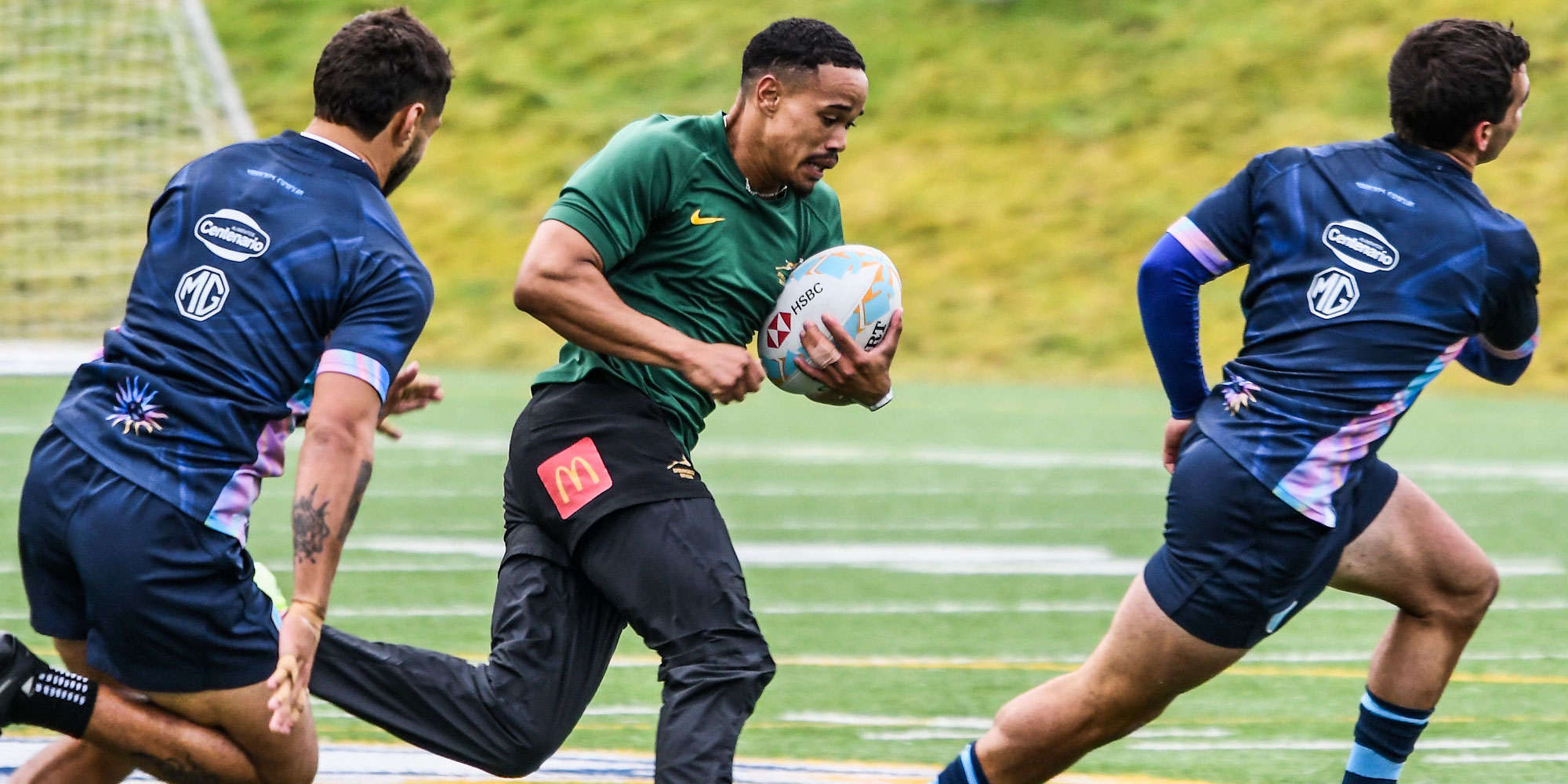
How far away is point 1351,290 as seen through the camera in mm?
4207

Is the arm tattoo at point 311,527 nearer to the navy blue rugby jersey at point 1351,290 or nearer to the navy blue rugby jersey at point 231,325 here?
the navy blue rugby jersey at point 231,325

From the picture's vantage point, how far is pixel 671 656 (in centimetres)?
421

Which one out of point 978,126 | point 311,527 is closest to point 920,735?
point 311,527

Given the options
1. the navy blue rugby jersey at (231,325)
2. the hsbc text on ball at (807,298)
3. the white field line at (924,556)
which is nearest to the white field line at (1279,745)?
the hsbc text on ball at (807,298)

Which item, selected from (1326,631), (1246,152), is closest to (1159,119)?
(1246,152)

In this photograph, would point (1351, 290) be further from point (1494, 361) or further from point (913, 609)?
point (913, 609)

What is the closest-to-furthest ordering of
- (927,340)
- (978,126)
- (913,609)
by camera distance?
1. (913,609)
2. (927,340)
3. (978,126)

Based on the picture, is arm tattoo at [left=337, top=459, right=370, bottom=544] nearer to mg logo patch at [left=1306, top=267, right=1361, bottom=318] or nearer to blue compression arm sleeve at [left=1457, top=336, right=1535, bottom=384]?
mg logo patch at [left=1306, top=267, right=1361, bottom=318]

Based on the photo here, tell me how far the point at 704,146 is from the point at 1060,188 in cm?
1973

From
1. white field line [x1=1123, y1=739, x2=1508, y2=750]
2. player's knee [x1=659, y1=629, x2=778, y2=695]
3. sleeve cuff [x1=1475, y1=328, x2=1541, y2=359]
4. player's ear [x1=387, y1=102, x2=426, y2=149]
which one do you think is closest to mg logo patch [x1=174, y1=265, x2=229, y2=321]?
player's ear [x1=387, y1=102, x2=426, y2=149]

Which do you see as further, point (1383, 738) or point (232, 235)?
point (1383, 738)

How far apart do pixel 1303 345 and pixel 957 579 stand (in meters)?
4.83

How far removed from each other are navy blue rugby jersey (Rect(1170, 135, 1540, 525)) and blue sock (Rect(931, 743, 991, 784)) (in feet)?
2.93

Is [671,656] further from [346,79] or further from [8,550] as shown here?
[8,550]
